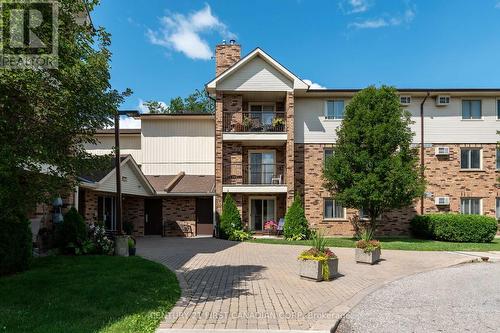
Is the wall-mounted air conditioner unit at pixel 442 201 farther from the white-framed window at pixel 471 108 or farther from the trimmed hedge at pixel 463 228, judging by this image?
the white-framed window at pixel 471 108

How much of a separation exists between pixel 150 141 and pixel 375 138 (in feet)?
45.2

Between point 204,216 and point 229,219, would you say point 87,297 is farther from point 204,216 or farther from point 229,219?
point 204,216

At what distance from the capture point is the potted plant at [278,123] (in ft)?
73.8

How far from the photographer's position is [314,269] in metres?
9.38

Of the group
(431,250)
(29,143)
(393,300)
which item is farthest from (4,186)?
(431,250)

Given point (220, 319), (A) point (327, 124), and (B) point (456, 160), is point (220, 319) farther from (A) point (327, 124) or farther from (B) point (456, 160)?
(B) point (456, 160)

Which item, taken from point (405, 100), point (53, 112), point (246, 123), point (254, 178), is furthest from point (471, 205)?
point (53, 112)

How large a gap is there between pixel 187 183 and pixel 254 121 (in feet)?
18.1

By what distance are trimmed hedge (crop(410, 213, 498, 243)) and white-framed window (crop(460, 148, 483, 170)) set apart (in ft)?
13.4

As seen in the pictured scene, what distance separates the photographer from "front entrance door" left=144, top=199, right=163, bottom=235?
939 inches

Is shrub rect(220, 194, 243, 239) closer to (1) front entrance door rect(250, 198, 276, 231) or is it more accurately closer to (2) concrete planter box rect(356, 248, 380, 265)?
(1) front entrance door rect(250, 198, 276, 231)

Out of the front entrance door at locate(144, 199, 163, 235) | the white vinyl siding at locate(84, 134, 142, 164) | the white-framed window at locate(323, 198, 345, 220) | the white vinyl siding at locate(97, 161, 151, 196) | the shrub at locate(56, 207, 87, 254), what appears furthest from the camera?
the white vinyl siding at locate(84, 134, 142, 164)

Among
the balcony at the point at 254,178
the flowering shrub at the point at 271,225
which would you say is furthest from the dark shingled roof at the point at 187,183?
the flowering shrub at the point at 271,225

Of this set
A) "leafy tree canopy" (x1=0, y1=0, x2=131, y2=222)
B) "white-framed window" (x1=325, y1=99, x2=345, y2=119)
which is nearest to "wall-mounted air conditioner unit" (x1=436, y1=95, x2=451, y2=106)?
"white-framed window" (x1=325, y1=99, x2=345, y2=119)
